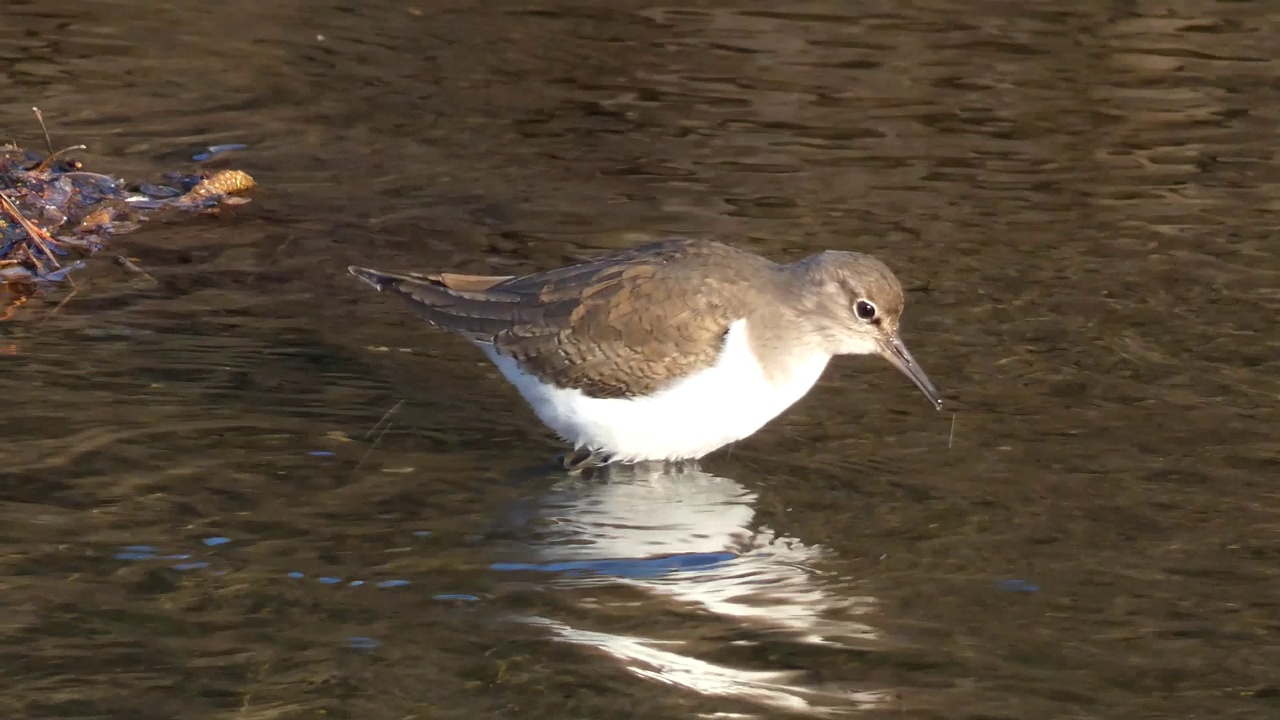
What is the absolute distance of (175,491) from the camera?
6.49 m

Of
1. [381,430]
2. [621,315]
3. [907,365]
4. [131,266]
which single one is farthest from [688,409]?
[131,266]

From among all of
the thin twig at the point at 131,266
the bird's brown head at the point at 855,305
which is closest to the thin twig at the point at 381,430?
the bird's brown head at the point at 855,305

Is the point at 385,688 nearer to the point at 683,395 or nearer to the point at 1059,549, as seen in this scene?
the point at 683,395

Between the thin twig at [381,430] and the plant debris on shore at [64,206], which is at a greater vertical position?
the plant debris on shore at [64,206]

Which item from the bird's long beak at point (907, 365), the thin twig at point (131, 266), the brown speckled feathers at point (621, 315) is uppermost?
the brown speckled feathers at point (621, 315)

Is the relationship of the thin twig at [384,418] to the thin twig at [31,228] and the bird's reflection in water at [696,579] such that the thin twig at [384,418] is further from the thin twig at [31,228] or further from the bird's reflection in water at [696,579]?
the thin twig at [31,228]

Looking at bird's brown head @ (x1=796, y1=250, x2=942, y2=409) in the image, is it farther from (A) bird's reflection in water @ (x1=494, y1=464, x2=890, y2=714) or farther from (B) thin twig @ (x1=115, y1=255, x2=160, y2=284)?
(B) thin twig @ (x1=115, y1=255, x2=160, y2=284)

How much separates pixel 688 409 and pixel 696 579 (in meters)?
0.89

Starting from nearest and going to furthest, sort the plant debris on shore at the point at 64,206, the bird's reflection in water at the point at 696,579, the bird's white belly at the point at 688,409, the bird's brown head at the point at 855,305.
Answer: the bird's reflection in water at the point at 696,579, the bird's white belly at the point at 688,409, the bird's brown head at the point at 855,305, the plant debris on shore at the point at 64,206

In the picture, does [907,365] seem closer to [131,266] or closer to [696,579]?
[696,579]

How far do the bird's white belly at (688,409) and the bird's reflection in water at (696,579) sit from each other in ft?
0.65

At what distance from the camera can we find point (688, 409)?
266 inches

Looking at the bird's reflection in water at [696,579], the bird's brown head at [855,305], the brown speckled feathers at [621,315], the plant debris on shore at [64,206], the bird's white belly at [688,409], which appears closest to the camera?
the bird's reflection in water at [696,579]

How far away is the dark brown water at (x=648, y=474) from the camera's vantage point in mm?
5469
